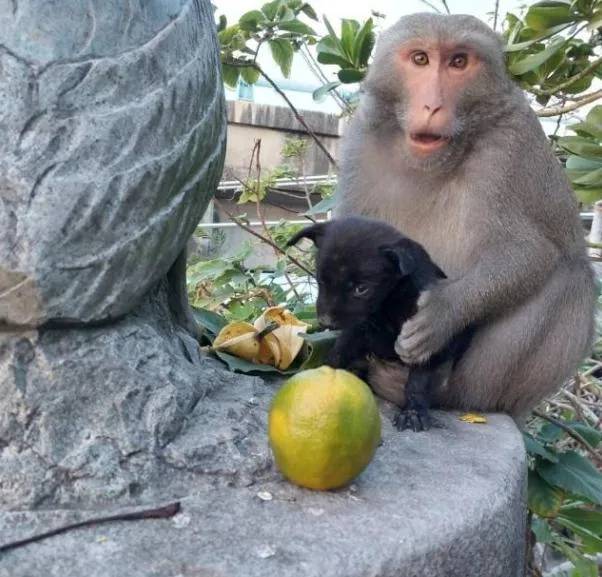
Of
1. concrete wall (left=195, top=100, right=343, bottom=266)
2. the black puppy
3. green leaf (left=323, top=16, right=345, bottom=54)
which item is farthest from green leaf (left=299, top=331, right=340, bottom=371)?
concrete wall (left=195, top=100, right=343, bottom=266)

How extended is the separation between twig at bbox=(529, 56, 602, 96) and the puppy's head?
1060mm

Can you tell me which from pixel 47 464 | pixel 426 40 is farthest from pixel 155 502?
pixel 426 40

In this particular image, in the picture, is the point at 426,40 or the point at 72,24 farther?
the point at 426,40

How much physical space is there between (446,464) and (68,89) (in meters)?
0.97

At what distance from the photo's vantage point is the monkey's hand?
217cm

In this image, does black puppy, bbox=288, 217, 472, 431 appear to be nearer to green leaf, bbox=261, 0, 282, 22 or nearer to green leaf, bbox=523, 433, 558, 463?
green leaf, bbox=523, 433, 558, 463

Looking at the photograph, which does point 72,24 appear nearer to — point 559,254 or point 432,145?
point 432,145

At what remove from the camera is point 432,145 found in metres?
2.37

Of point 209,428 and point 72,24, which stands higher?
point 72,24

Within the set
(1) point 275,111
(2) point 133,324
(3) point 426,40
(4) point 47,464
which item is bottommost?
(1) point 275,111

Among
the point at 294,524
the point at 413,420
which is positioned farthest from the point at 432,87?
the point at 294,524

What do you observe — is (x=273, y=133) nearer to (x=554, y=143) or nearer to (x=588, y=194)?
(x=554, y=143)

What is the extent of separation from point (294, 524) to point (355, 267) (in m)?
0.77

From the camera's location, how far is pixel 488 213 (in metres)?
2.37
